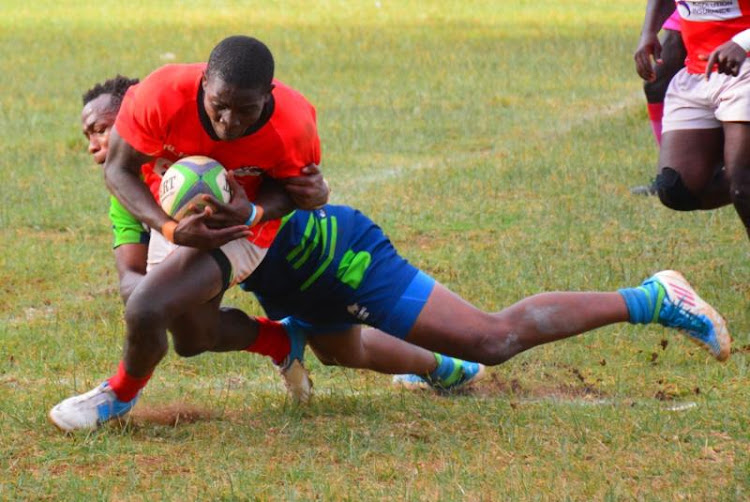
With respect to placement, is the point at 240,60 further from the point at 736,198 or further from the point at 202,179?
the point at 736,198

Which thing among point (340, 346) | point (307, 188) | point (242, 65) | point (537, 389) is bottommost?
point (537, 389)

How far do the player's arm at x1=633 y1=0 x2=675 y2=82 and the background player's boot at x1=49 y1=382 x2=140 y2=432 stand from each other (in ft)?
12.5

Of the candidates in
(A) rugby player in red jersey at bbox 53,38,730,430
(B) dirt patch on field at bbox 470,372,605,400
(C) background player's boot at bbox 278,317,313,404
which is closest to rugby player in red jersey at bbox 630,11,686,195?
(B) dirt patch on field at bbox 470,372,605,400

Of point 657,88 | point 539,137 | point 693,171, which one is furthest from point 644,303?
point 539,137

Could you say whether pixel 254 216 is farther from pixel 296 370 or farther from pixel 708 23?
pixel 708 23

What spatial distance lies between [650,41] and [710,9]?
2.91 ft

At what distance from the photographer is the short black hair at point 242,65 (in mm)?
4770

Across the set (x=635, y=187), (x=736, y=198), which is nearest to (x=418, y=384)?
(x=736, y=198)

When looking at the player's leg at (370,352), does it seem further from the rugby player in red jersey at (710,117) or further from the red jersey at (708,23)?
the red jersey at (708,23)

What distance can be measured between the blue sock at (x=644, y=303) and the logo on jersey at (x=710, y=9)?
180cm

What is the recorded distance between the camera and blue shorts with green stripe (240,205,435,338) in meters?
5.32

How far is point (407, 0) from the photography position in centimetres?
2658

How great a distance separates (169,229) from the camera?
4945 millimetres

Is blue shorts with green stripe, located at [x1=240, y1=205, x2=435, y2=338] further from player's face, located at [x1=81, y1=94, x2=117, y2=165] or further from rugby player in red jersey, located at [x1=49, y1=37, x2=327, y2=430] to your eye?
player's face, located at [x1=81, y1=94, x2=117, y2=165]
